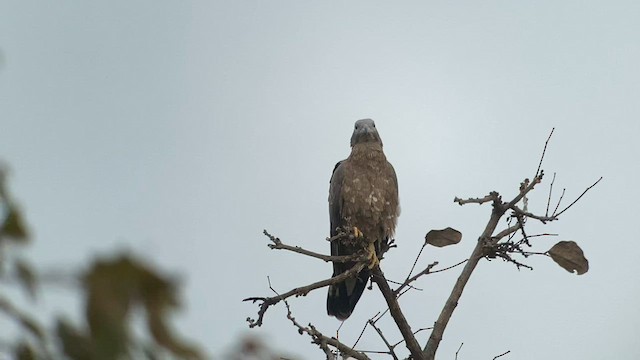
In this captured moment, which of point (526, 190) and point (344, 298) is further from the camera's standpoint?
point (344, 298)

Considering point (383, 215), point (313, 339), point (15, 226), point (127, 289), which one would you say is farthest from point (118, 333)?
point (383, 215)

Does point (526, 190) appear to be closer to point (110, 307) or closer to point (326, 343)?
point (326, 343)

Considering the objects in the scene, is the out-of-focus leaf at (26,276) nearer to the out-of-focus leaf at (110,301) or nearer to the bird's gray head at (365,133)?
the out-of-focus leaf at (110,301)

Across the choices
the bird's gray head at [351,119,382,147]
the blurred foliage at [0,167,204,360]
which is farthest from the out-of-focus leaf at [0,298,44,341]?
the bird's gray head at [351,119,382,147]

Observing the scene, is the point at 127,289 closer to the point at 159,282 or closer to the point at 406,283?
the point at 159,282

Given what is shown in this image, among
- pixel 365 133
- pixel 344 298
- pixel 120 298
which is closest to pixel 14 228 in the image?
pixel 120 298

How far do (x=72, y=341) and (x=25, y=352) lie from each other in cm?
11

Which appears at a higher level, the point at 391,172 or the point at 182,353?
the point at 391,172

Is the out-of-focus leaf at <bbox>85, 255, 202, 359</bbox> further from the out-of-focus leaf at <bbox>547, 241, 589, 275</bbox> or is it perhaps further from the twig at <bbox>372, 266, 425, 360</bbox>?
the out-of-focus leaf at <bbox>547, 241, 589, 275</bbox>

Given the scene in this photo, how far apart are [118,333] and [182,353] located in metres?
0.07

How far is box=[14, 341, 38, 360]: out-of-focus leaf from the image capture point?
0.86 metres

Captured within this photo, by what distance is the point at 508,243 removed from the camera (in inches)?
193

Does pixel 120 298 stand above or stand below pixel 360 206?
below

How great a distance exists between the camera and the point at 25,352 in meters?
0.86
